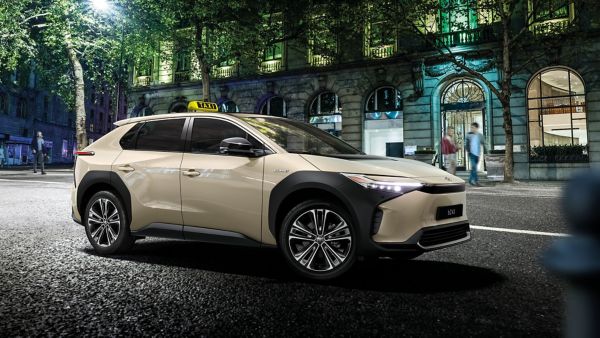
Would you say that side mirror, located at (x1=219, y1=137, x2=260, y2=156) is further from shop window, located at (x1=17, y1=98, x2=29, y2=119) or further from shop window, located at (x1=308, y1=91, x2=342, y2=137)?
shop window, located at (x1=17, y1=98, x2=29, y2=119)

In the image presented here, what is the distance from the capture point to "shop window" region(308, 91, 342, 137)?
82.8ft

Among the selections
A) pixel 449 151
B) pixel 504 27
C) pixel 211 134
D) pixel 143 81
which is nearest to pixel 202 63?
pixel 143 81

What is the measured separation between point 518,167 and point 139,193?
785 inches

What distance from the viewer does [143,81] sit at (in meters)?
32.3

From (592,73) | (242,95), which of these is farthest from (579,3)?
(242,95)

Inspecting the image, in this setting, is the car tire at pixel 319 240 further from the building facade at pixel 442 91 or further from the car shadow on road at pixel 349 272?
the building facade at pixel 442 91

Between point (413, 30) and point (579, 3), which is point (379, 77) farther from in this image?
point (579, 3)

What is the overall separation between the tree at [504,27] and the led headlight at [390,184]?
51.0ft

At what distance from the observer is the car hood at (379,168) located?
3541 mm

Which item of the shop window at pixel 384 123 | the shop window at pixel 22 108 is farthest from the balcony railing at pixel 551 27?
the shop window at pixel 22 108

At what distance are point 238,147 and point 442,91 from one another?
66.9 ft

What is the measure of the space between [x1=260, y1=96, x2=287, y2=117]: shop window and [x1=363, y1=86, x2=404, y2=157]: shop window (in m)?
5.31

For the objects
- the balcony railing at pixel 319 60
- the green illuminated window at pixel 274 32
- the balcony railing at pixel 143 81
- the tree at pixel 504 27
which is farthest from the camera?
the balcony railing at pixel 143 81

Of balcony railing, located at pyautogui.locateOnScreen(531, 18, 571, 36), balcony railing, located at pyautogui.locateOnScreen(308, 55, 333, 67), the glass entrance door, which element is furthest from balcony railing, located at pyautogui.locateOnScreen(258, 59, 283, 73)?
balcony railing, located at pyautogui.locateOnScreen(531, 18, 571, 36)
